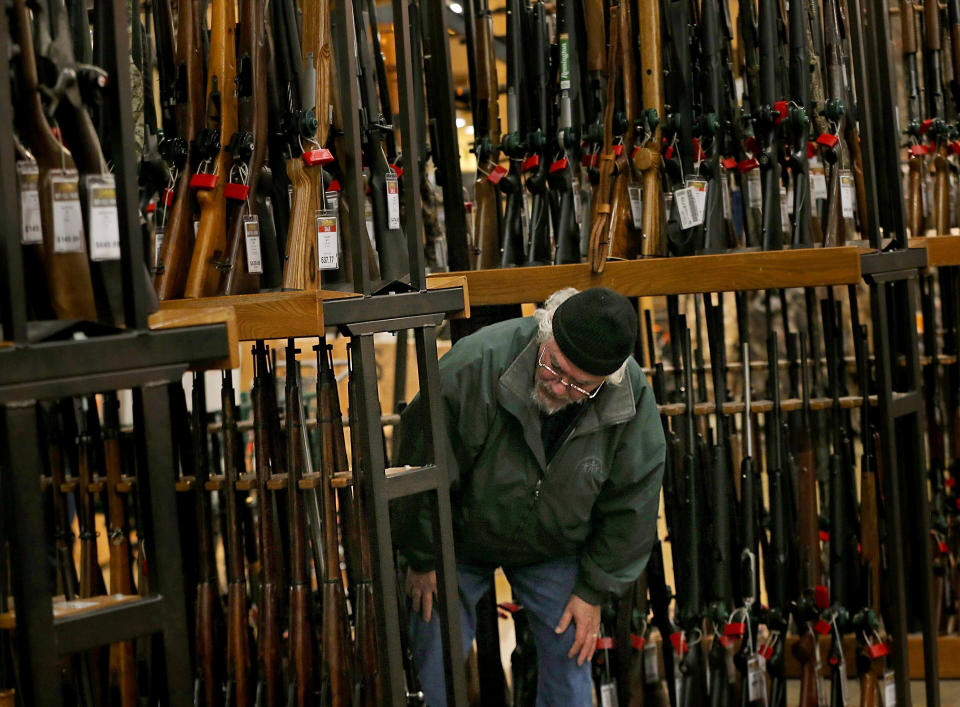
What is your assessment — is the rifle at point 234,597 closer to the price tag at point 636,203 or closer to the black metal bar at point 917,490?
the price tag at point 636,203

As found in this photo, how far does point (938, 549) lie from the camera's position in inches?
175

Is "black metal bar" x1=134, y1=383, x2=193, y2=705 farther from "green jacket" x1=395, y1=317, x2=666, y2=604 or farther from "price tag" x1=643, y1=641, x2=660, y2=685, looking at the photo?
"price tag" x1=643, y1=641, x2=660, y2=685

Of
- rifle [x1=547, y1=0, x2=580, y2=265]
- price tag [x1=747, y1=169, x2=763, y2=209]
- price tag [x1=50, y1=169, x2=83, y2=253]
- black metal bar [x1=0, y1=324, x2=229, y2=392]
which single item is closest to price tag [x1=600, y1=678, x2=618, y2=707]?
rifle [x1=547, y1=0, x2=580, y2=265]

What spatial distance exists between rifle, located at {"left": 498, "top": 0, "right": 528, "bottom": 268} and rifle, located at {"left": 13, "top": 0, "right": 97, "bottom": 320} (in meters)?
2.22

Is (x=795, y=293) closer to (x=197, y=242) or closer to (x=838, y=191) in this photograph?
(x=838, y=191)

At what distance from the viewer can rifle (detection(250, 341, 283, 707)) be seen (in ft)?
9.80

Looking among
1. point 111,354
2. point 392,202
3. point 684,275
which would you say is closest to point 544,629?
point 684,275

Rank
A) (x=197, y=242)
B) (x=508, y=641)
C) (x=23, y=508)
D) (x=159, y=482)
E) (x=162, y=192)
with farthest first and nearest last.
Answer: (x=508, y=641) → (x=162, y=192) → (x=197, y=242) → (x=159, y=482) → (x=23, y=508)

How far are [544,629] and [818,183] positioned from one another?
1748mm

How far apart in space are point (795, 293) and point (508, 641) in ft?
→ 15.7

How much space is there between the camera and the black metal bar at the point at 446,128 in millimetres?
3562

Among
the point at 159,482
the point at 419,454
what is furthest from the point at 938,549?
the point at 159,482

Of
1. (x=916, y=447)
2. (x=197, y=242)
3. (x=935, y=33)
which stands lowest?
(x=916, y=447)

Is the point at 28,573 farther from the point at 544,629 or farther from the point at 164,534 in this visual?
the point at 544,629
